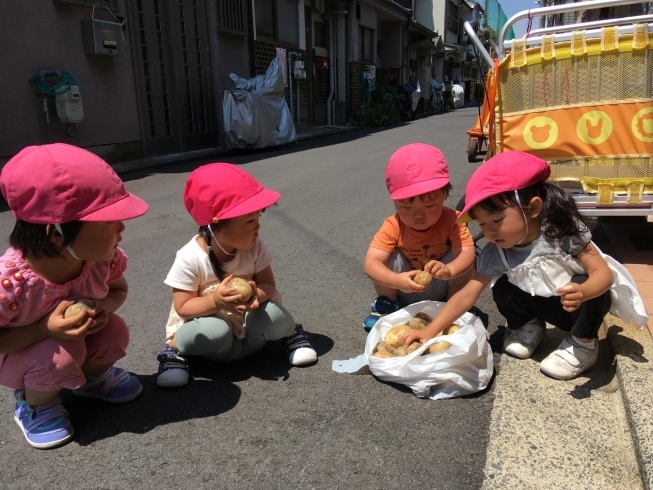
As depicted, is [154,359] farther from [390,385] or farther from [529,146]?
[529,146]

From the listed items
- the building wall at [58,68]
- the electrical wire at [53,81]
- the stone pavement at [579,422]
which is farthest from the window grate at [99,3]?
the stone pavement at [579,422]

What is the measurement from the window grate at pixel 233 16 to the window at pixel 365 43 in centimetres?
893

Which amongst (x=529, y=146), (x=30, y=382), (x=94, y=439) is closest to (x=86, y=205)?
(x=30, y=382)

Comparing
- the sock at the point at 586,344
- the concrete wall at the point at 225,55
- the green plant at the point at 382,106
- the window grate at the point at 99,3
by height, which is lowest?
the sock at the point at 586,344

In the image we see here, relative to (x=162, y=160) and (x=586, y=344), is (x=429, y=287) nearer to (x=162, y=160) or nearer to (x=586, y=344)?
(x=586, y=344)

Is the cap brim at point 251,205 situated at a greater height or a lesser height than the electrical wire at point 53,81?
lesser

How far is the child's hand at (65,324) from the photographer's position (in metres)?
1.90

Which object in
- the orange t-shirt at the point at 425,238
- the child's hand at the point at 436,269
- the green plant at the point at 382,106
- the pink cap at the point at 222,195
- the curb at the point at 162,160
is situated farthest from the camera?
the green plant at the point at 382,106

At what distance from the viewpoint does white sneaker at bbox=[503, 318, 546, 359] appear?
257cm

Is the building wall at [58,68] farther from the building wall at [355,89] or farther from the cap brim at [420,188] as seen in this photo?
the building wall at [355,89]

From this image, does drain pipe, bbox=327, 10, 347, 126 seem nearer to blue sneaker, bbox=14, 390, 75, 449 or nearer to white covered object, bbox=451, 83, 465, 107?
white covered object, bbox=451, 83, 465, 107

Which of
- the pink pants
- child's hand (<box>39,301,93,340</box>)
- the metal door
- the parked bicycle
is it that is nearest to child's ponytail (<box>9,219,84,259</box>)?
child's hand (<box>39,301,93,340</box>)

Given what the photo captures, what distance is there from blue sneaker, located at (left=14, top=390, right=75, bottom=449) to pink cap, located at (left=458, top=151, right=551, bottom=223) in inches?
68.3

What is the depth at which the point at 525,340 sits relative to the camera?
2.60 m
